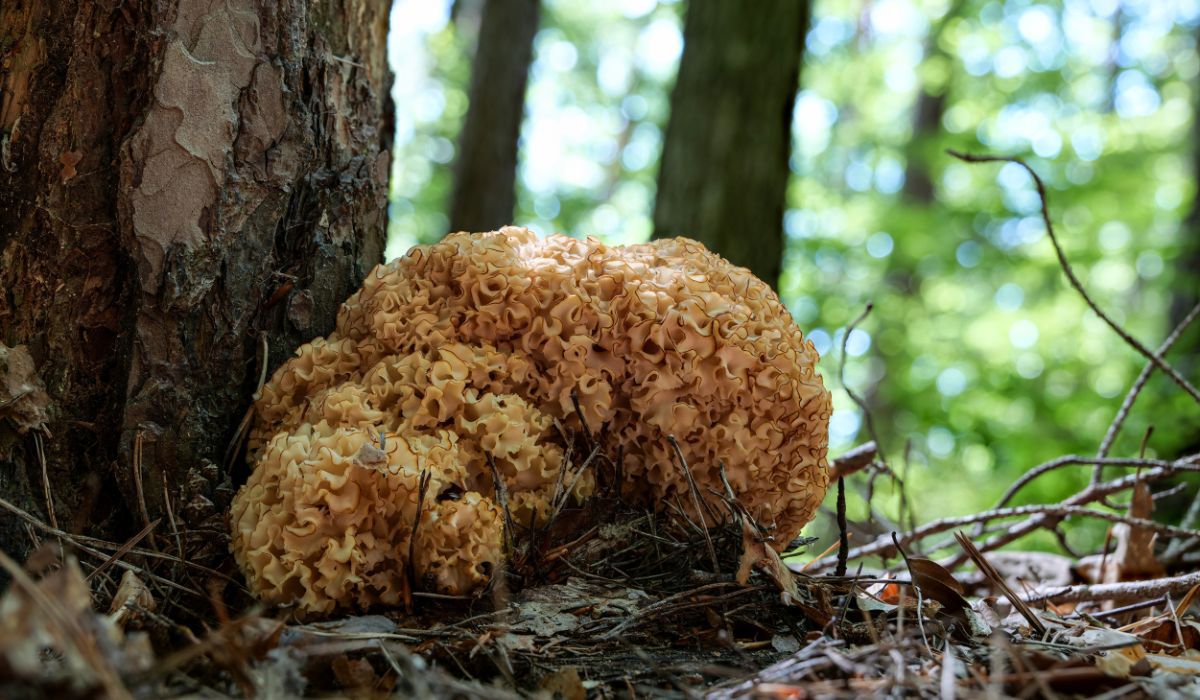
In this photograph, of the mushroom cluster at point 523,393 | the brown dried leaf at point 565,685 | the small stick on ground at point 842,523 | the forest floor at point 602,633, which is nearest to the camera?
the forest floor at point 602,633

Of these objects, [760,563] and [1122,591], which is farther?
[1122,591]

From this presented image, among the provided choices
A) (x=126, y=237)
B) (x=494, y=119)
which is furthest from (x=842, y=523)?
(x=494, y=119)

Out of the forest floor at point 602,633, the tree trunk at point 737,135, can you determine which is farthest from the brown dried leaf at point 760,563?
the tree trunk at point 737,135

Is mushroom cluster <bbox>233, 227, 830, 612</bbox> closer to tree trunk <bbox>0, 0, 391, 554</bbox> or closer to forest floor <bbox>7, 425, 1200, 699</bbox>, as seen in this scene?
forest floor <bbox>7, 425, 1200, 699</bbox>

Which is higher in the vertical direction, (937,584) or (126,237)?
(126,237)

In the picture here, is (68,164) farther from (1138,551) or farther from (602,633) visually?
(1138,551)

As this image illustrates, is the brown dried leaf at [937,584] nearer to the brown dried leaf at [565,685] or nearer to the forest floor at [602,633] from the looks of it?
the forest floor at [602,633]
